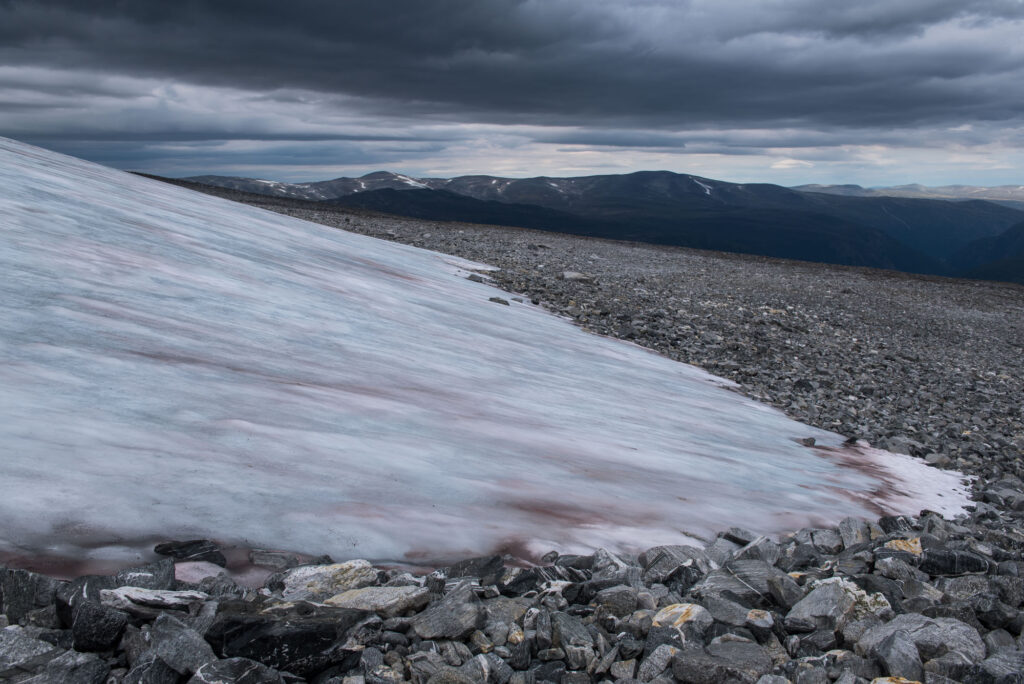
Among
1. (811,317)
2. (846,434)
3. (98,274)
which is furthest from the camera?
(811,317)

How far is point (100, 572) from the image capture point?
129 inches

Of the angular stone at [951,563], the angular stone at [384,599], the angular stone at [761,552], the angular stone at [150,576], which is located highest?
the angular stone at [150,576]

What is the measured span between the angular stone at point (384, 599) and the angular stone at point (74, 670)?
901mm

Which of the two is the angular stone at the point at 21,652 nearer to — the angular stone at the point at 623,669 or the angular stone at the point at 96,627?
the angular stone at the point at 96,627

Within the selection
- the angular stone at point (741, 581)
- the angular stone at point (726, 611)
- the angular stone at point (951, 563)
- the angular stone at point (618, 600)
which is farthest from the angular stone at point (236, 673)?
the angular stone at point (951, 563)

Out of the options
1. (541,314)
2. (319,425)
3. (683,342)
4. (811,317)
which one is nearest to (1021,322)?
(811,317)

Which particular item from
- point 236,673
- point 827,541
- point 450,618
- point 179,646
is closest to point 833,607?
point 827,541

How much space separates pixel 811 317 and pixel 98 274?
56.7 ft

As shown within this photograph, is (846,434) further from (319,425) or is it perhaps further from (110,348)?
(110,348)

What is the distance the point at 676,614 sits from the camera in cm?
357

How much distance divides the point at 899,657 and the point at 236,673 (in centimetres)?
271

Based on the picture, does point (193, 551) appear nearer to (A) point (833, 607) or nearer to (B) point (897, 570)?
(A) point (833, 607)

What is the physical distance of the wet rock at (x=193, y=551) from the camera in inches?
137

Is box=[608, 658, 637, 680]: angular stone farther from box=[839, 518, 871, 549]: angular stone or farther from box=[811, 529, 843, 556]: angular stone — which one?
box=[839, 518, 871, 549]: angular stone
